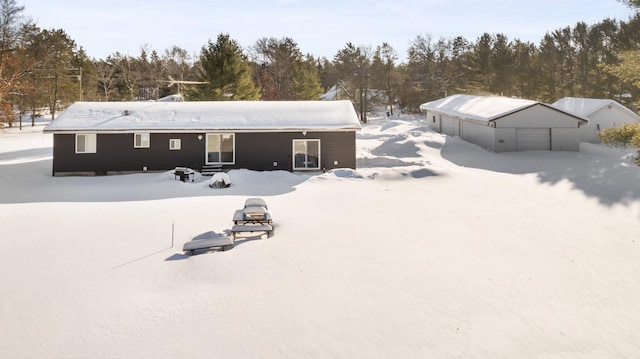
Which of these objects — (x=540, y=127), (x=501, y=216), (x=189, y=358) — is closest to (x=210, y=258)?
(x=189, y=358)

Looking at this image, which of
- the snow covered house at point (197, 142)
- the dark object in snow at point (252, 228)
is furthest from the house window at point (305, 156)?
the dark object in snow at point (252, 228)

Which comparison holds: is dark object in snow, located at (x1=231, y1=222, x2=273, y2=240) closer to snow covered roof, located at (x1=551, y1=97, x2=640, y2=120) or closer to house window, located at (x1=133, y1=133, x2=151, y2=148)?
house window, located at (x1=133, y1=133, x2=151, y2=148)

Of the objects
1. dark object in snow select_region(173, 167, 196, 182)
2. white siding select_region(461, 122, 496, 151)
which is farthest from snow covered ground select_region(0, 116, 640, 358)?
white siding select_region(461, 122, 496, 151)

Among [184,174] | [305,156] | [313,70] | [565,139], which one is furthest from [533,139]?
[313,70]

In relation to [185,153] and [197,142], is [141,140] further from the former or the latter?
[197,142]

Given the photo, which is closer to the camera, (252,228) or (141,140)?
(252,228)

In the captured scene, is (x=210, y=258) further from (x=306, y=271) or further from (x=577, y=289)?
(x=577, y=289)

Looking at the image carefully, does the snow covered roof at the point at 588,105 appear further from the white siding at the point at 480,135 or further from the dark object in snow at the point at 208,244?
the dark object in snow at the point at 208,244
